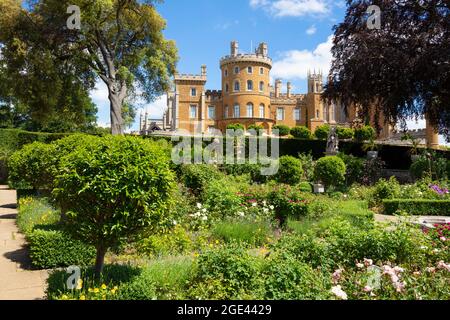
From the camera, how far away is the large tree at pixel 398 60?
17547mm

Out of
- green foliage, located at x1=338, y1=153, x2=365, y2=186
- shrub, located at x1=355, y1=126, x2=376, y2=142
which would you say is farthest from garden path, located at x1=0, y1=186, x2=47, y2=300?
shrub, located at x1=355, y1=126, x2=376, y2=142

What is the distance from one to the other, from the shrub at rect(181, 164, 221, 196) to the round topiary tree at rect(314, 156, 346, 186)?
6.28m

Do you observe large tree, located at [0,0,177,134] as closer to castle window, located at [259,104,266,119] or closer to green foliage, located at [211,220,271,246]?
green foliage, located at [211,220,271,246]

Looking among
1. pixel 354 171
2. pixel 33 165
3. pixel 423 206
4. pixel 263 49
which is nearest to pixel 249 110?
pixel 263 49

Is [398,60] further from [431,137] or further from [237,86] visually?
[237,86]

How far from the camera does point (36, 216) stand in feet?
28.9

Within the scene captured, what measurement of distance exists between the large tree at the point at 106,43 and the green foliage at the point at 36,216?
1175 cm

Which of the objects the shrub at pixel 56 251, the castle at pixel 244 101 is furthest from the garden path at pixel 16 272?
the castle at pixel 244 101

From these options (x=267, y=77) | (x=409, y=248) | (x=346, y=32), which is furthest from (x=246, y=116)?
(x=409, y=248)

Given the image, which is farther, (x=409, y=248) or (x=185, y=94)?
(x=185, y=94)

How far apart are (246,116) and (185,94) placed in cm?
924

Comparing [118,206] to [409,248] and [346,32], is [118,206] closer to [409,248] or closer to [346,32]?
[409,248]

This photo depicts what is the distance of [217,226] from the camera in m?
7.73

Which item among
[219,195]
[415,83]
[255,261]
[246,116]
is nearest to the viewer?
[255,261]
